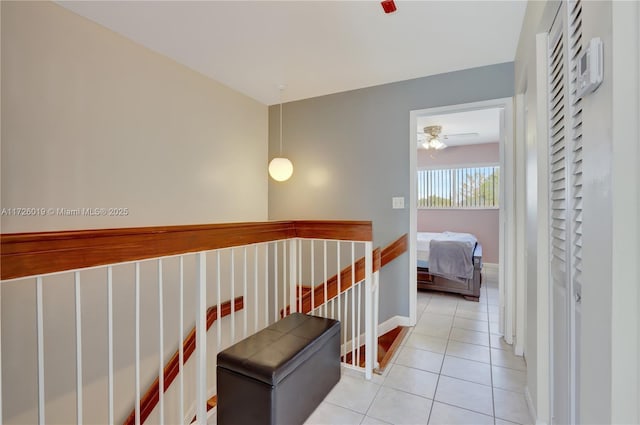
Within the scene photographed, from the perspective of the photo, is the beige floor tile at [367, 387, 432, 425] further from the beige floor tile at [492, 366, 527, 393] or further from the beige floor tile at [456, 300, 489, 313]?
the beige floor tile at [456, 300, 489, 313]

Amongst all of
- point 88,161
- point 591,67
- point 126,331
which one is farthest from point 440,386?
point 88,161

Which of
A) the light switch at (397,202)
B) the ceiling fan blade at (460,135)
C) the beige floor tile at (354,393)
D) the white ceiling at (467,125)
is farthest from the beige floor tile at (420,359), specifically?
the ceiling fan blade at (460,135)

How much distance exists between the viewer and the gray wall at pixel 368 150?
2.75 m

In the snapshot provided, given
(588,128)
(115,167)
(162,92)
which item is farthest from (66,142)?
(588,128)

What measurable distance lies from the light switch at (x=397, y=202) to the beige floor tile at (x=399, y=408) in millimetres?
1670

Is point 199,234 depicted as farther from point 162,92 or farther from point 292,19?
point 162,92

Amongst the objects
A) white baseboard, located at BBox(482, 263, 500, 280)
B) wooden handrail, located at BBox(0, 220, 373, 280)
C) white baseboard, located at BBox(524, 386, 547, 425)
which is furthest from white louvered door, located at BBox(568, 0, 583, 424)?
white baseboard, located at BBox(482, 263, 500, 280)

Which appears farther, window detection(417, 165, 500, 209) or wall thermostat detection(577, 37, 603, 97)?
window detection(417, 165, 500, 209)

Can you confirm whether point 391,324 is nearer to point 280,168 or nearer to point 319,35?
point 280,168

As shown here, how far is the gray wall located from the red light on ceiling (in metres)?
1.13

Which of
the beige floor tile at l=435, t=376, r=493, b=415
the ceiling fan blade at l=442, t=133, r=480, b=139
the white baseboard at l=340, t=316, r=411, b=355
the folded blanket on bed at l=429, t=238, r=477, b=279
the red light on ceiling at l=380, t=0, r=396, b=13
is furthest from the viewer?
the ceiling fan blade at l=442, t=133, r=480, b=139

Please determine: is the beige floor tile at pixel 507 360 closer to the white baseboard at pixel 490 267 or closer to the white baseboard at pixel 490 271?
the white baseboard at pixel 490 271

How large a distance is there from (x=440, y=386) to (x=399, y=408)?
1.26 feet

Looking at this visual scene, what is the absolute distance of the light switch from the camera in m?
2.94
